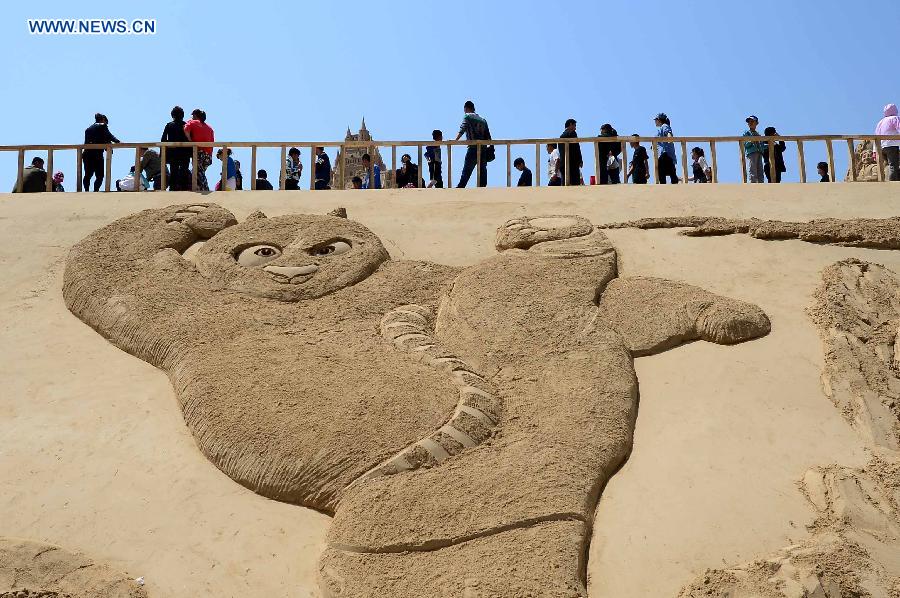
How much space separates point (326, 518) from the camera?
19.7 ft

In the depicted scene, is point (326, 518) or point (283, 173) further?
point (283, 173)

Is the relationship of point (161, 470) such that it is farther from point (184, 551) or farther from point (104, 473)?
point (184, 551)

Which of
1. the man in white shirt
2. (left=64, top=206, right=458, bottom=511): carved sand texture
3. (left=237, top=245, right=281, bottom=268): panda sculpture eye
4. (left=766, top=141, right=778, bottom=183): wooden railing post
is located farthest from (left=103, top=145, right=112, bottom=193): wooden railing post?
(left=766, top=141, right=778, bottom=183): wooden railing post

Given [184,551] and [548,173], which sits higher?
[548,173]

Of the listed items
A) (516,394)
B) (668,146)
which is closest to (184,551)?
(516,394)

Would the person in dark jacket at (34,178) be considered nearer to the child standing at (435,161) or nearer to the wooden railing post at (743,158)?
the child standing at (435,161)

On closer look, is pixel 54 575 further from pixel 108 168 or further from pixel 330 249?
pixel 108 168

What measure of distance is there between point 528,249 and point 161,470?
3.53 m

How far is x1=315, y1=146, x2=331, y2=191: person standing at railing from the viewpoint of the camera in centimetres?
1186

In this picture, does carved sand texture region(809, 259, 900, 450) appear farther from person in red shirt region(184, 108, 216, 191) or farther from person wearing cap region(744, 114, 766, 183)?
person in red shirt region(184, 108, 216, 191)

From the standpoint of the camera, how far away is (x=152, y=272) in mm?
8188

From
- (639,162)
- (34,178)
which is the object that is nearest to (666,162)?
(639,162)

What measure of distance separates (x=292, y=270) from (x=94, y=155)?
190 inches

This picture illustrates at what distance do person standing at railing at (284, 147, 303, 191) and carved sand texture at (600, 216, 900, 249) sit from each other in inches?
165
